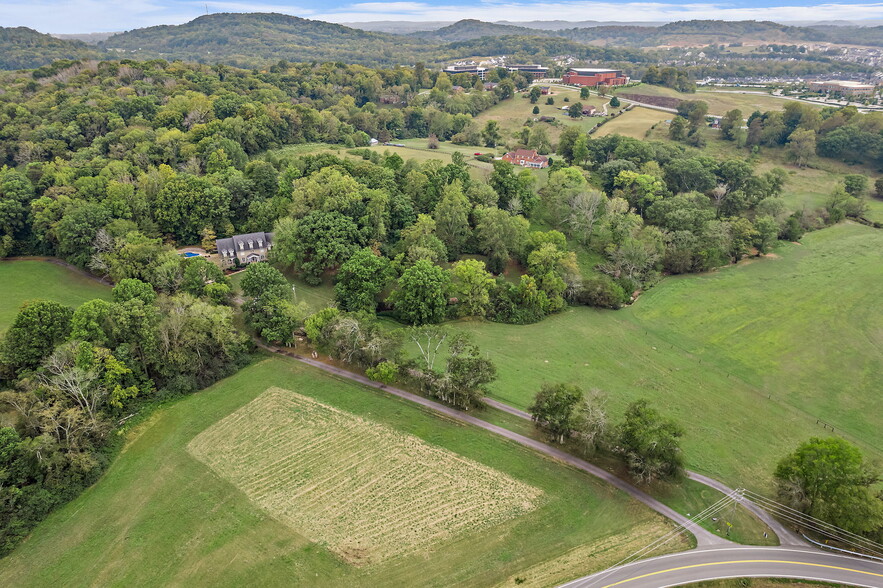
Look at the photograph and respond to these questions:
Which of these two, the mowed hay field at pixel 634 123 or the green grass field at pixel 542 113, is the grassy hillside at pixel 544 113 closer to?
the green grass field at pixel 542 113

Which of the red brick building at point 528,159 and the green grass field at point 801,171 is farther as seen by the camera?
the red brick building at point 528,159

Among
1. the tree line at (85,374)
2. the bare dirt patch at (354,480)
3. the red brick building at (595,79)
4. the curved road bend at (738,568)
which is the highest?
the red brick building at (595,79)

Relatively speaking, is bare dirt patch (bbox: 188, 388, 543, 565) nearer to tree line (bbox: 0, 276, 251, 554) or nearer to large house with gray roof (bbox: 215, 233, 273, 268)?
tree line (bbox: 0, 276, 251, 554)

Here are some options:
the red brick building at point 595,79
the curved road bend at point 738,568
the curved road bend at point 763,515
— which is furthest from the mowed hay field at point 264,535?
the red brick building at point 595,79

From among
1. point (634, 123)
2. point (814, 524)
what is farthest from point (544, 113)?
point (814, 524)

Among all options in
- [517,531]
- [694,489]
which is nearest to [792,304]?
[694,489]

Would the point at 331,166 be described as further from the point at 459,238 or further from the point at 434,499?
the point at 434,499

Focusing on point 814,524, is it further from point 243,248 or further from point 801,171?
point 801,171
